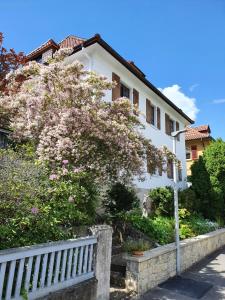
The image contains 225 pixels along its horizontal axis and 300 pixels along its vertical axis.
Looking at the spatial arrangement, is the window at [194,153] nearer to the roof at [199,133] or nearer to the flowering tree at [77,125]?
the roof at [199,133]

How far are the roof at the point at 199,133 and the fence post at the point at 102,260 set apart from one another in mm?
28216

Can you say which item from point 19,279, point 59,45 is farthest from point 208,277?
point 59,45

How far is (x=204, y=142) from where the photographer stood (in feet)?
107

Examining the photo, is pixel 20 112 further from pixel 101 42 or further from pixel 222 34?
pixel 222 34

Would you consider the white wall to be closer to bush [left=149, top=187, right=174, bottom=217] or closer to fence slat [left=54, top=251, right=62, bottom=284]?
bush [left=149, top=187, right=174, bottom=217]

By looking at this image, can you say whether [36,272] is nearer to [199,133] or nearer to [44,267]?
[44,267]

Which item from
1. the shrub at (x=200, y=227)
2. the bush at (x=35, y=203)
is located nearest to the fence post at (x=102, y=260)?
the bush at (x=35, y=203)

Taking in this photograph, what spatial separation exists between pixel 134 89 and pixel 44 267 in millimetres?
12684

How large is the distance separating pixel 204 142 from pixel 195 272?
24.8m

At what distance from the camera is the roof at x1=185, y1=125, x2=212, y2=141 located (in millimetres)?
32562

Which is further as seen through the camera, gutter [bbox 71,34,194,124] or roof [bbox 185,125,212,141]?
roof [bbox 185,125,212,141]

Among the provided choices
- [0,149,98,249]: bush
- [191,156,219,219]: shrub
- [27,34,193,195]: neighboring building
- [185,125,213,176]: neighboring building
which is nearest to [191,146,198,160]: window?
[185,125,213,176]: neighboring building

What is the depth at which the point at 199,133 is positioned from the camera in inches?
1310

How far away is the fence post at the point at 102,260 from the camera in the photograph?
5738 mm
